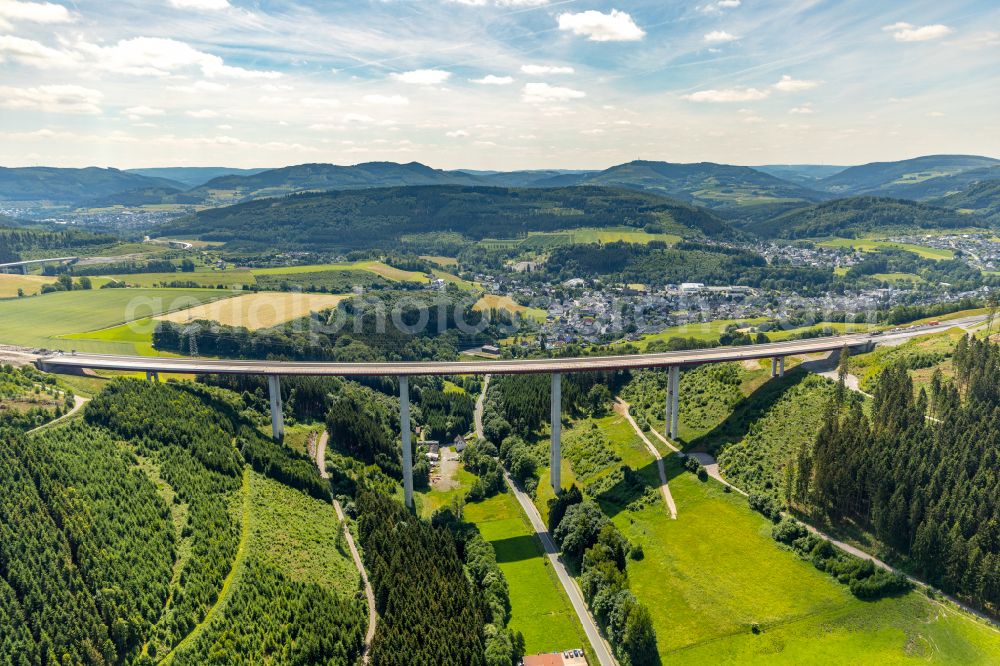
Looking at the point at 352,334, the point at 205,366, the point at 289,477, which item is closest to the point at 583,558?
the point at 289,477

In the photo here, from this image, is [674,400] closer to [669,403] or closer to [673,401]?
[673,401]

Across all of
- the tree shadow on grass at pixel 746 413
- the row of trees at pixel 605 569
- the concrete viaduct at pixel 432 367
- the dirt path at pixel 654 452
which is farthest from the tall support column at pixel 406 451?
the tree shadow on grass at pixel 746 413

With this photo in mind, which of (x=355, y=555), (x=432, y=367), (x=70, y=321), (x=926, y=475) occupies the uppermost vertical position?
(x=70, y=321)

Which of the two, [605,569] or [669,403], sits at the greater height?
[669,403]

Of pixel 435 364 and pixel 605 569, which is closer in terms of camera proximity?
pixel 605 569

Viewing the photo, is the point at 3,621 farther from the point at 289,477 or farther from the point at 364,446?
the point at 364,446

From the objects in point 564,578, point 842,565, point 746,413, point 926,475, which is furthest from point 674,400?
point 564,578
